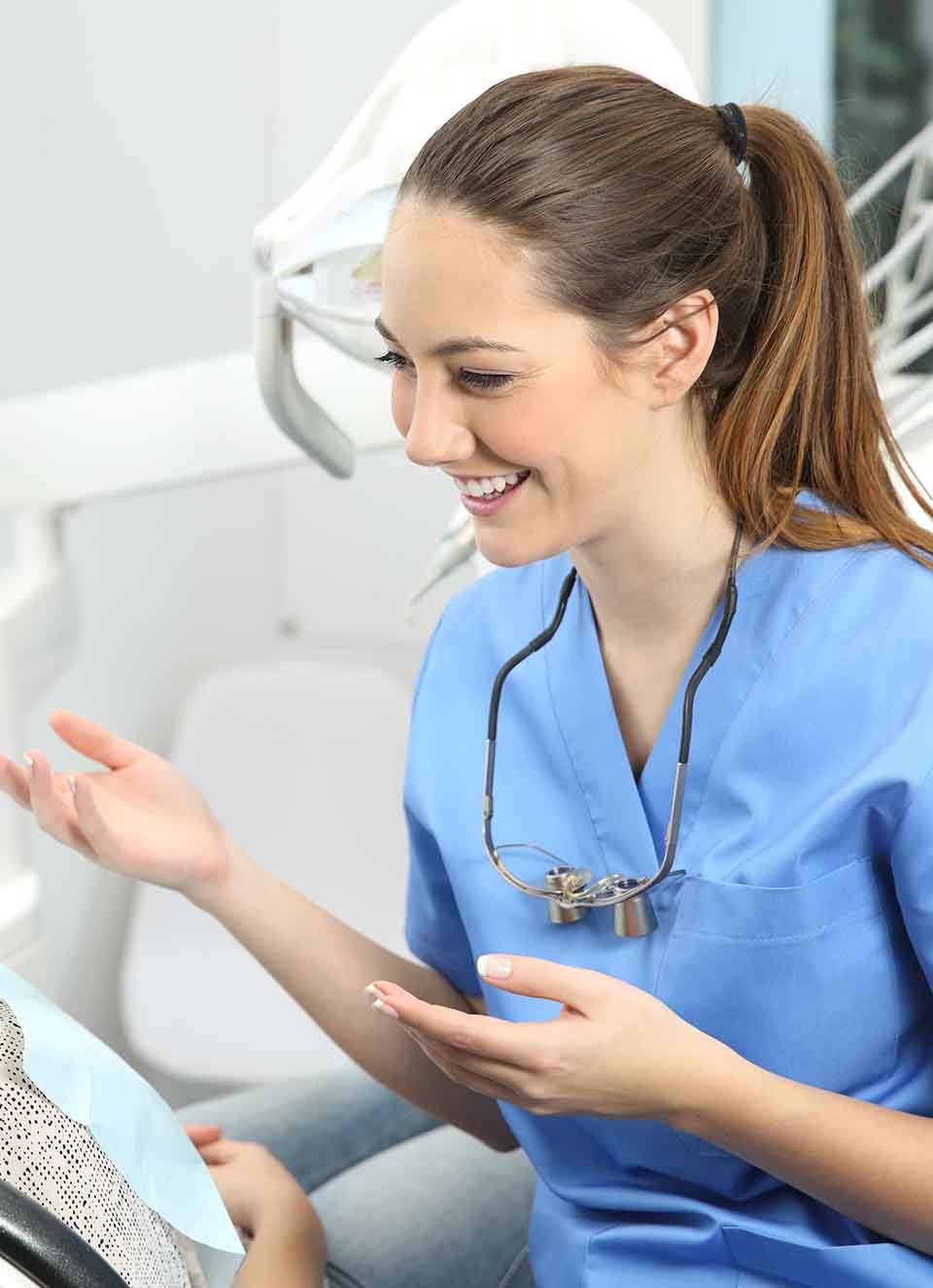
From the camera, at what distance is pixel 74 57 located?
187cm

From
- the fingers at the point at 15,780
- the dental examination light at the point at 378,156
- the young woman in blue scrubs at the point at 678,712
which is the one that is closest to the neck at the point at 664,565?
the young woman in blue scrubs at the point at 678,712

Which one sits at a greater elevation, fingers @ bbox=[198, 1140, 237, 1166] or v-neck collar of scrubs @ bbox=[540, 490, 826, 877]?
v-neck collar of scrubs @ bbox=[540, 490, 826, 877]

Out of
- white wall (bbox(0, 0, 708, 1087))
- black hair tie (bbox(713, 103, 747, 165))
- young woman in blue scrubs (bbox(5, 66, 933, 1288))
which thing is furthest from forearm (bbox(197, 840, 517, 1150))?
white wall (bbox(0, 0, 708, 1087))

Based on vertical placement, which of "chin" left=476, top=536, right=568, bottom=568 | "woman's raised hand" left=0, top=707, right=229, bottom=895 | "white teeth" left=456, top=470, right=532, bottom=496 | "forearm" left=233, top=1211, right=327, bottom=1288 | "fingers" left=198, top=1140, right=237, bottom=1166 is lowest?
"fingers" left=198, top=1140, right=237, bottom=1166

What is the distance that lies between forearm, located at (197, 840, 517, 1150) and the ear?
1.32 ft

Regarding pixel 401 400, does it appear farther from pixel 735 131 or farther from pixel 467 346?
pixel 735 131

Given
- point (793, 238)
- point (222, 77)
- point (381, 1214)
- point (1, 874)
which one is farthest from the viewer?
point (222, 77)

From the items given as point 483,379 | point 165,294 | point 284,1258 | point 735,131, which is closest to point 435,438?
point 483,379

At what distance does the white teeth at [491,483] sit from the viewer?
2.73ft

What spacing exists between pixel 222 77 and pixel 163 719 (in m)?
0.90

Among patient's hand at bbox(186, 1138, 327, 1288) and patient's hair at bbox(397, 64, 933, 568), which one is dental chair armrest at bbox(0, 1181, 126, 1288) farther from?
patient's hair at bbox(397, 64, 933, 568)

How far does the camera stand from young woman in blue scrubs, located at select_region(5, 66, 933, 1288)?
31.3 inches

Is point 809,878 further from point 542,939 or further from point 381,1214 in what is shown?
point 381,1214

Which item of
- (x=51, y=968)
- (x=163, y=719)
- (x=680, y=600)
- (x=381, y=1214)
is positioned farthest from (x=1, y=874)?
(x=163, y=719)
